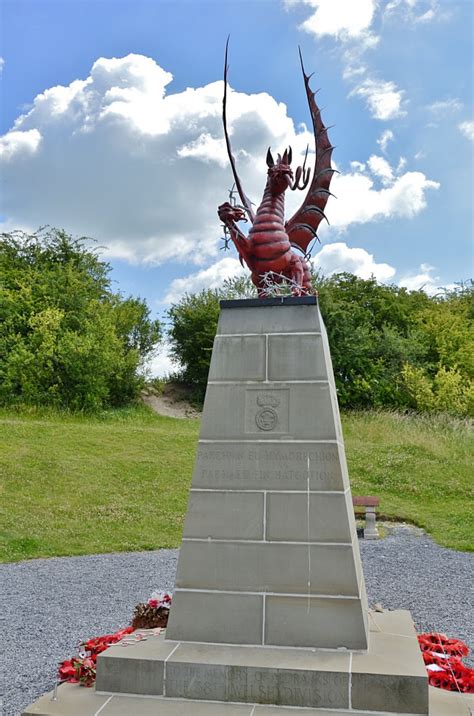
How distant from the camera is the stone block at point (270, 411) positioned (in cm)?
432

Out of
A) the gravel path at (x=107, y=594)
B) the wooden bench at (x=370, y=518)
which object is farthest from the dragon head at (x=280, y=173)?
the wooden bench at (x=370, y=518)

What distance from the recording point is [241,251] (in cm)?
539

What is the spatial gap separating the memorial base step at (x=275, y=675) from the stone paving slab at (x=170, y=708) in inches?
1.5

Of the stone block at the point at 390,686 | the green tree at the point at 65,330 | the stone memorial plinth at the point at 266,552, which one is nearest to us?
the stone block at the point at 390,686

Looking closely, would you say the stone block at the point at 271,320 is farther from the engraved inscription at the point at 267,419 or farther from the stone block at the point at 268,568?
the stone block at the point at 268,568

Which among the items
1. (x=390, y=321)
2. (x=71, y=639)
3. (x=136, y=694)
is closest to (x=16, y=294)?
(x=390, y=321)

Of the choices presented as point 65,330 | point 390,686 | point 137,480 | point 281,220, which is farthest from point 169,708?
point 65,330

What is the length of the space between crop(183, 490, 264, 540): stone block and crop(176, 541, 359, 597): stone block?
0.22 feet

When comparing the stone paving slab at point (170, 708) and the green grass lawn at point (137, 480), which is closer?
the stone paving slab at point (170, 708)

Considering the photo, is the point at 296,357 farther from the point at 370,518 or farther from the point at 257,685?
the point at 370,518

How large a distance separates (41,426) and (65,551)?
8715 mm

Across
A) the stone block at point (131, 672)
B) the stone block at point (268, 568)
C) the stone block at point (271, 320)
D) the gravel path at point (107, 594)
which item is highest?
the stone block at point (271, 320)

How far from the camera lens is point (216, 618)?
420cm

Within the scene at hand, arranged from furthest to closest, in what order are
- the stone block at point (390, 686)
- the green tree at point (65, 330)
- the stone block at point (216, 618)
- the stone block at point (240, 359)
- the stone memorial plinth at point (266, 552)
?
the green tree at point (65, 330) → the stone block at point (240, 359) → the stone block at point (216, 618) → the stone memorial plinth at point (266, 552) → the stone block at point (390, 686)
